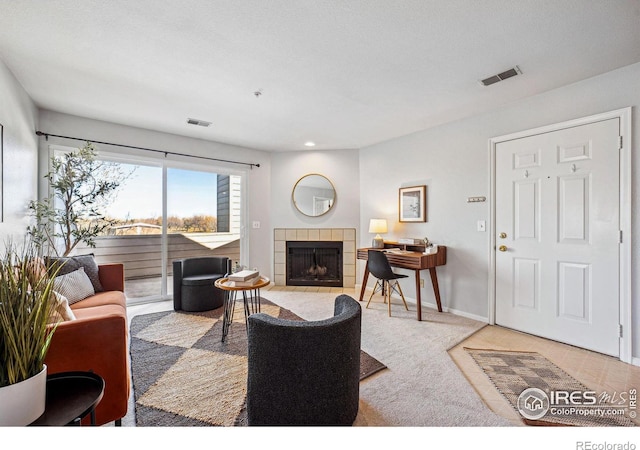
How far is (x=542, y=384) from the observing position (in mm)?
1935

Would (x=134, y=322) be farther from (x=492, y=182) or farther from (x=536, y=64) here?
(x=536, y=64)

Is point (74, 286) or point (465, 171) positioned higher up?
point (465, 171)

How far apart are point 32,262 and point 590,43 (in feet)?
11.4

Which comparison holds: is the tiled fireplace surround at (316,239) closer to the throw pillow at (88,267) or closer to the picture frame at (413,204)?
the picture frame at (413,204)

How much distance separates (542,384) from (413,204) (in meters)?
2.40

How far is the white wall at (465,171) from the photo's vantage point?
7.48 feet

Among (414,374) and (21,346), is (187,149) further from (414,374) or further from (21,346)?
(414,374)

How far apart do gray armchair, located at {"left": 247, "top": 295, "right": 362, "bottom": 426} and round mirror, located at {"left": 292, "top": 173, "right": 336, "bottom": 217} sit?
347 cm

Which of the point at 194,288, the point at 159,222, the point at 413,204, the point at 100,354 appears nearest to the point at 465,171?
the point at 413,204

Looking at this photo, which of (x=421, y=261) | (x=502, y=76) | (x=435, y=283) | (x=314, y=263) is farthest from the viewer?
(x=314, y=263)

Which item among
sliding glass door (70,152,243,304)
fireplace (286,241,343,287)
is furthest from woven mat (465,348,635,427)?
sliding glass door (70,152,243,304)

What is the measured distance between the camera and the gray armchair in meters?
1.31
